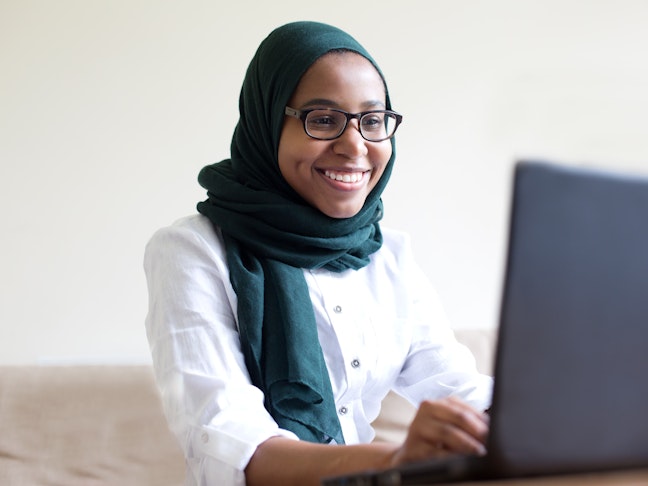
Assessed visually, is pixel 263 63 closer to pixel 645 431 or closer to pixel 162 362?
pixel 162 362

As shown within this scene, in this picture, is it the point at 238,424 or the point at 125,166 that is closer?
the point at 238,424

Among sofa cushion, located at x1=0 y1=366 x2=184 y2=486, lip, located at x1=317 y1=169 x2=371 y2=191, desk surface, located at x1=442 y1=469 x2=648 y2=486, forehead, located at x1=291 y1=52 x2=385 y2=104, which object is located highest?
forehead, located at x1=291 y1=52 x2=385 y2=104

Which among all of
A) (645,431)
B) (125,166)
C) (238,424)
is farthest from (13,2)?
(645,431)

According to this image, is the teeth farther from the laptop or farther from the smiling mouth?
the laptop

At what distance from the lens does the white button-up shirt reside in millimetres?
1166

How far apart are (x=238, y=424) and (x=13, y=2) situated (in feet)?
4.95

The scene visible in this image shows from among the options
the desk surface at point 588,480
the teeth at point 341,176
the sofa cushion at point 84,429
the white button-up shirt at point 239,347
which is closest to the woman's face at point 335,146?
the teeth at point 341,176

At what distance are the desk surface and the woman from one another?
552mm

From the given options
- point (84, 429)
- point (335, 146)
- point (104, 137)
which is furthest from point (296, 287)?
point (104, 137)

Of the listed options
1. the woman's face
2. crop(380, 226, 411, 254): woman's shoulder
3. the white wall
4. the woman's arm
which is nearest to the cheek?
the woman's face

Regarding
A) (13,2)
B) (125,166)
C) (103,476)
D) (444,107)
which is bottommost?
(103,476)

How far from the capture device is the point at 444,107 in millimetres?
2555

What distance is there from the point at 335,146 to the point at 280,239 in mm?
182

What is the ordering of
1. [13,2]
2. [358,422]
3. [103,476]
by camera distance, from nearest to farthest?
[358,422] → [103,476] → [13,2]
